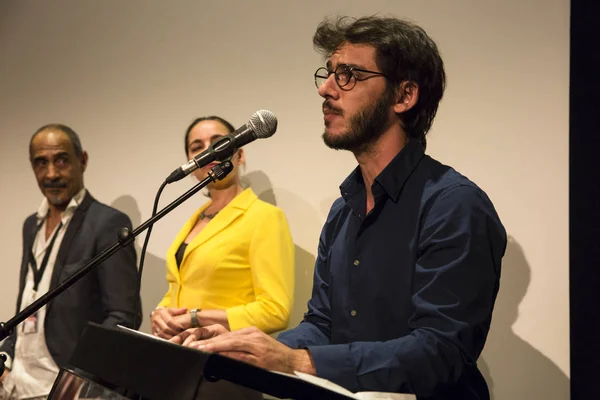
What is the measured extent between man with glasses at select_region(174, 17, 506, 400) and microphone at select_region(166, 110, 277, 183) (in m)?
0.25

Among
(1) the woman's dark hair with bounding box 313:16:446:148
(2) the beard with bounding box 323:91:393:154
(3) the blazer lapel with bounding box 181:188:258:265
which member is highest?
(1) the woman's dark hair with bounding box 313:16:446:148

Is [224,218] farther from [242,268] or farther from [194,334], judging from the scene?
[194,334]

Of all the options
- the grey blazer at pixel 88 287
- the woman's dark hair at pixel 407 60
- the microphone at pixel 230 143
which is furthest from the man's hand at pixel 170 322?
the woman's dark hair at pixel 407 60

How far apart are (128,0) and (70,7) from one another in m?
0.41

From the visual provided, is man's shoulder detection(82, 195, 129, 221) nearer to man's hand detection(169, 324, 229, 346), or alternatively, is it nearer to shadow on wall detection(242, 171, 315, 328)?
shadow on wall detection(242, 171, 315, 328)

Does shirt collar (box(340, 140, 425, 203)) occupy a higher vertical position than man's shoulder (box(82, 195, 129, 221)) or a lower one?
higher

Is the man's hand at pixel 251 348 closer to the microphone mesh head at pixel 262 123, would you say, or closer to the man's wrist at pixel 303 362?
the man's wrist at pixel 303 362

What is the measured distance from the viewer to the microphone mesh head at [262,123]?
172 centimetres

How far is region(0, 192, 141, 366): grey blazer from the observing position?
2910 millimetres

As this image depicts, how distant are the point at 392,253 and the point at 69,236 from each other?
182 centimetres

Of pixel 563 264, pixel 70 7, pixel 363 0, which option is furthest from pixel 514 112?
pixel 70 7

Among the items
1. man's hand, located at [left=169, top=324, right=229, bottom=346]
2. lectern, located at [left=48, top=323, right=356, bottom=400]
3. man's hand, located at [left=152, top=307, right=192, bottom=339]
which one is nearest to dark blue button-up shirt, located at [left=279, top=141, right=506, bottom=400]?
man's hand, located at [left=169, top=324, right=229, bottom=346]

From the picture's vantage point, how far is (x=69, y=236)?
307cm

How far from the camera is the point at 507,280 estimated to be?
272cm
